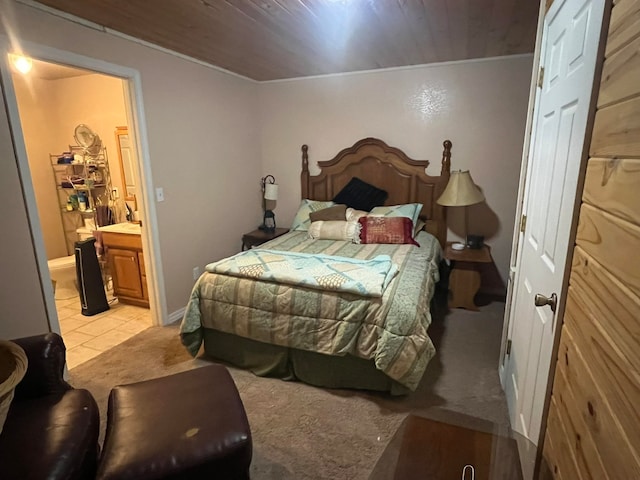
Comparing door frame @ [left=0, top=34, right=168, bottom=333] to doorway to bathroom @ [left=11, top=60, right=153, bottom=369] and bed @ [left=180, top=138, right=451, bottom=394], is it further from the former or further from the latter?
doorway to bathroom @ [left=11, top=60, right=153, bottom=369]

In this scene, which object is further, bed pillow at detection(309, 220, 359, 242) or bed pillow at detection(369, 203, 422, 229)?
bed pillow at detection(369, 203, 422, 229)

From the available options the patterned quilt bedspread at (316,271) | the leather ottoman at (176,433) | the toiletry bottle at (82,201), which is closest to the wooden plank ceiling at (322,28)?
the patterned quilt bedspread at (316,271)

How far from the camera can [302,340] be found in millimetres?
2256

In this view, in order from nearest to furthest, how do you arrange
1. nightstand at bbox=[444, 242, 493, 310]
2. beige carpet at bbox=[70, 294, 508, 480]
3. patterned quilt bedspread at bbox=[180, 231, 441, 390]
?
beige carpet at bbox=[70, 294, 508, 480]
patterned quilt bedspread at bbox=[180, 231, 441, 390]
nightstand at bbox=[444, 242, 493, 310]

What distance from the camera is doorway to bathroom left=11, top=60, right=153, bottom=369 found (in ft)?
13.5

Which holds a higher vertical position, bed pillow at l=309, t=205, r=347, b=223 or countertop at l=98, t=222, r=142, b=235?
bed pillow at l=309, t=205, r=347, b=223

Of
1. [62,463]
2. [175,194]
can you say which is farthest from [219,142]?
[62,463]

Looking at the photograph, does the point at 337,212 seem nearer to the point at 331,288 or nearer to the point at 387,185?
the point at 387,185

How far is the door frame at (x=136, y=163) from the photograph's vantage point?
204 centimetres

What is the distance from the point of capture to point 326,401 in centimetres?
219

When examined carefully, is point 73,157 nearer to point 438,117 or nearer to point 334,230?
point 334,230

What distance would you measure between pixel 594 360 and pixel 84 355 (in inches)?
121

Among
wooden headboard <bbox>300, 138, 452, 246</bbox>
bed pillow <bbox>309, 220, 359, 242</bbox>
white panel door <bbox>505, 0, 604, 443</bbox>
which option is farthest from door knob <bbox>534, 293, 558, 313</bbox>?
wooden headboard <bbox>300, 138, 452, 246</bbox>

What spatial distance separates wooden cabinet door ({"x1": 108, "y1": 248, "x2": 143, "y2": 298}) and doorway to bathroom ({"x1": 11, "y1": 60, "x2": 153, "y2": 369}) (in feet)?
0.64
